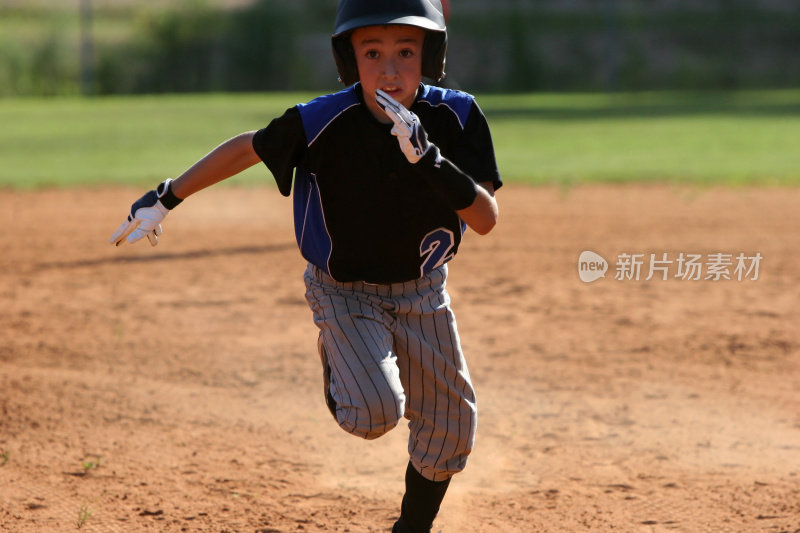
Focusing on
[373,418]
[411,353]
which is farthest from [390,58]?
[373,418]

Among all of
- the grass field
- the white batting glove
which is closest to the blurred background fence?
the grass field

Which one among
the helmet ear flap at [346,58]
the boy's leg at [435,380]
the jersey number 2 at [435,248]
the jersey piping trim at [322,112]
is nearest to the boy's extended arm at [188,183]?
the jersey piping trim at [322,112]

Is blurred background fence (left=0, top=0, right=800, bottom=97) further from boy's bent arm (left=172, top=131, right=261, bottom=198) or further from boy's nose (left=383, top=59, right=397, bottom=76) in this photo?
boy's nose (left=383, top=59, right=397, bottom=76)

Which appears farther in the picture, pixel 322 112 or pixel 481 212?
pixel 322 112

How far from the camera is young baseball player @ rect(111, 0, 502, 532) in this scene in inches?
105

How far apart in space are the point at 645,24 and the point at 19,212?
81.5 ft

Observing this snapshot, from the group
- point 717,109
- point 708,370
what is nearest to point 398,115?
point 708,370

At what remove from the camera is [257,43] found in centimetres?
A: 2902

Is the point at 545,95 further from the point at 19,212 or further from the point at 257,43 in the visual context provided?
the point at 19,212

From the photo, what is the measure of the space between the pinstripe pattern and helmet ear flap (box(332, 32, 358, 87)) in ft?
1.85

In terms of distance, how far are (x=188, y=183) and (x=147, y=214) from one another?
0.16 metres

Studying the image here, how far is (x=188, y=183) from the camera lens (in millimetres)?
2904

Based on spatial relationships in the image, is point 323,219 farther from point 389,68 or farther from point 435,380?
point 435,380

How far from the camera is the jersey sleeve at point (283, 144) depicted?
2.77 m
